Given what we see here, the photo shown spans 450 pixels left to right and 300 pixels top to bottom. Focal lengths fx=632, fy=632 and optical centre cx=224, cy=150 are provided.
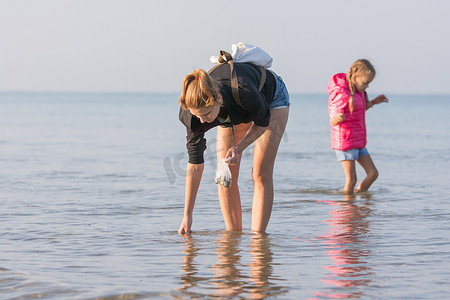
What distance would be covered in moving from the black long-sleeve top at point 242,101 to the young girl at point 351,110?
9.80 feet

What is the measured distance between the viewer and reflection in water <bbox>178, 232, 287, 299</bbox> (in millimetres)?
3602

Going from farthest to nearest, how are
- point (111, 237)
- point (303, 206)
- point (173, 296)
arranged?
point (303, 206), point (111, 237), point (173, 296)

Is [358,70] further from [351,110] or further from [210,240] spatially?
[210,240]

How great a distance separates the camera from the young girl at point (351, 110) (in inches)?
285

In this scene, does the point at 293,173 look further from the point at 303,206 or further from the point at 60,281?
the point at 60,281

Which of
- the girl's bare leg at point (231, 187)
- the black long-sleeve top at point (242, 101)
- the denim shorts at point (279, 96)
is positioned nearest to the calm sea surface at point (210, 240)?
the girl's bare leg at point (231, 187)

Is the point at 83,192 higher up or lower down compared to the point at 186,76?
lower down

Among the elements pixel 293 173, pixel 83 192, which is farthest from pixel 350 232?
pixel 293 173

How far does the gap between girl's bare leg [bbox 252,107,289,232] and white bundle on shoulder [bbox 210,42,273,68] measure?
39cm

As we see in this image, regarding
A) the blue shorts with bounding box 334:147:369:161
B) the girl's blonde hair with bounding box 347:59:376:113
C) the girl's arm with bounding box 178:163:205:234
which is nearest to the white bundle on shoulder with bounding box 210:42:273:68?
the girl's arm with bounding box 178:163:205:234

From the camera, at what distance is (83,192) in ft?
26.3

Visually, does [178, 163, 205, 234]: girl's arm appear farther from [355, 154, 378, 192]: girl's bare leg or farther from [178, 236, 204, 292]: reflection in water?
[355, 154, 378, 192]: girl's bare leg

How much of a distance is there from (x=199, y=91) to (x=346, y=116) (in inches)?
162

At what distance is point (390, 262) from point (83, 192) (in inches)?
186
